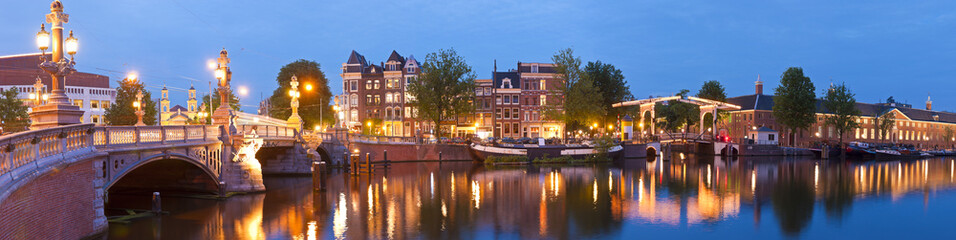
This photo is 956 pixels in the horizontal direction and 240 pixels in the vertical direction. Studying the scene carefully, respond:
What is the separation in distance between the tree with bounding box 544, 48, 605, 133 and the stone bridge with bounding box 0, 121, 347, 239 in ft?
110

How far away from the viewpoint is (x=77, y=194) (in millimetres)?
16422

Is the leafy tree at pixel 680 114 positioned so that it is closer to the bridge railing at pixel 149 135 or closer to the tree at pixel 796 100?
the tree at pixel 796 100

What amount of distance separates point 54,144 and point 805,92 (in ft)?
261

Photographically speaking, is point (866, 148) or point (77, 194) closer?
point (77, 194)

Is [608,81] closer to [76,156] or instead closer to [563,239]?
[563,239]

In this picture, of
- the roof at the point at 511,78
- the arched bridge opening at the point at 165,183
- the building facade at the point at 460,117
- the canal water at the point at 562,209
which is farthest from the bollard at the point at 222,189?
the roof at the point at 511,78

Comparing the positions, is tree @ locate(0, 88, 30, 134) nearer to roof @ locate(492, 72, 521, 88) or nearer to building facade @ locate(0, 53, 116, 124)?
building facade @ locate(0, 53, 116, 124)

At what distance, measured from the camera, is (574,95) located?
64375 millimetres

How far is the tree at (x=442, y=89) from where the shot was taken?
6109 centimetres

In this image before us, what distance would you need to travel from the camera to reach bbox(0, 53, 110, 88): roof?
83275 millimetres

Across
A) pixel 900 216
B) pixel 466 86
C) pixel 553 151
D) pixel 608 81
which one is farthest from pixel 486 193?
pixel 608 81

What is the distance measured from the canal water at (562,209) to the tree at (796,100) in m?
34.2

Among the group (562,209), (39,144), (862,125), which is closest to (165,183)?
(39,144)

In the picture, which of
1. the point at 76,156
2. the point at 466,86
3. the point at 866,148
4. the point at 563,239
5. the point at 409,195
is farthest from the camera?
the point at 866,148
